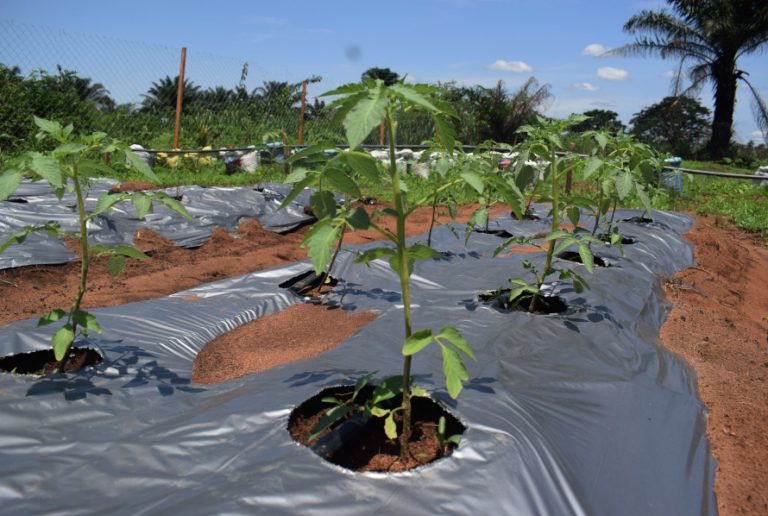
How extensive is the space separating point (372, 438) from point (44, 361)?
1542 mm

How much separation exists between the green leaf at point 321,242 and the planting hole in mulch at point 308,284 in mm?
2390

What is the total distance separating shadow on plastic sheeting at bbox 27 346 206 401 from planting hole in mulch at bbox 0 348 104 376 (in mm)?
90

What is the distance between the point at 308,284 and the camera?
155 inches

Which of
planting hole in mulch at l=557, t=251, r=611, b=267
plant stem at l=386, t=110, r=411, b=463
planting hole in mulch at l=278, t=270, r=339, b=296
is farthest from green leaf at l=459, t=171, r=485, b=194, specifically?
planting hole in mulch at l=557, t=251, r=611, b=267

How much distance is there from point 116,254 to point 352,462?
1218 mm

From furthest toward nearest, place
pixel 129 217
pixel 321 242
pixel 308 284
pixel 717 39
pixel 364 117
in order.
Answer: pixel 717 39
pixel 129 217
pixel 308 284
pixel 321 242
pixel 364 117

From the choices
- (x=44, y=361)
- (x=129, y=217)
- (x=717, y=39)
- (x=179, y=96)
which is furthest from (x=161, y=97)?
(x=717, y=39)

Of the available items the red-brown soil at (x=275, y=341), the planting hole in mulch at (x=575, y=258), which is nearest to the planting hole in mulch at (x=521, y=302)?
the red-brown soil at (x=275, y=341)

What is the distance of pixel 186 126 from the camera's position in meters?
10.9

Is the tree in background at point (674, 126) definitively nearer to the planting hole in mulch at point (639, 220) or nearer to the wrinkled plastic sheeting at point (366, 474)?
the planting hole in mulch at point (639, 220)

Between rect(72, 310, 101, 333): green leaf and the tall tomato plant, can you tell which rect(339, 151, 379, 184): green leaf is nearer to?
the tall tomato plant

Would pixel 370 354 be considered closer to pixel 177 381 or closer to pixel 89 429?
pixel 177 381

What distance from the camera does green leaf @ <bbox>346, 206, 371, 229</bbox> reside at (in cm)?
142

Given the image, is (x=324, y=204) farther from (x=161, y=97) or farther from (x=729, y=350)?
(x=161, y=97)
